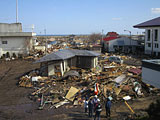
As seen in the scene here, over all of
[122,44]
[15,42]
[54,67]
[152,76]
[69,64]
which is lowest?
[54,67]

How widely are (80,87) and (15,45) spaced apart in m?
22.5

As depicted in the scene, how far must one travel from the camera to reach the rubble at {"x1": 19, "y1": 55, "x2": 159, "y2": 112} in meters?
14.2

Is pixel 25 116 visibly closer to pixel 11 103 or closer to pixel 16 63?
pixel 11 103

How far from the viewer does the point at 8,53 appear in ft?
114

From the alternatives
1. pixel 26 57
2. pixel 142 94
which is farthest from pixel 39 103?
pixel 26 57

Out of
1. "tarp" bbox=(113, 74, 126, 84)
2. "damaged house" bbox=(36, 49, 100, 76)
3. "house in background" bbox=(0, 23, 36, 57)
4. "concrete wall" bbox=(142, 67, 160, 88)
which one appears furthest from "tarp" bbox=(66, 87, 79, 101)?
"house in background" bbox=(0, 23, 36, 57)

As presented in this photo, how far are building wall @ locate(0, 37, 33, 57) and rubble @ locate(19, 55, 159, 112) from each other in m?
17.0

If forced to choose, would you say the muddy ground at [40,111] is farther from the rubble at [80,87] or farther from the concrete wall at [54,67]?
the concrete wall at [54,67]

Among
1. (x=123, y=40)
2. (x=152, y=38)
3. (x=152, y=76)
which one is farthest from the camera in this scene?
(x=123, y=40)

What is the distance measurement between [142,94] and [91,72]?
7.38 meters

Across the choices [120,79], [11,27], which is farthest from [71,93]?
[11,27]

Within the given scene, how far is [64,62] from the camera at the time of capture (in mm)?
20438

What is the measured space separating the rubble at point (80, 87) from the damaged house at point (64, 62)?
878mm

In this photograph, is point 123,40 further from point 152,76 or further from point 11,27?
point 152,76
